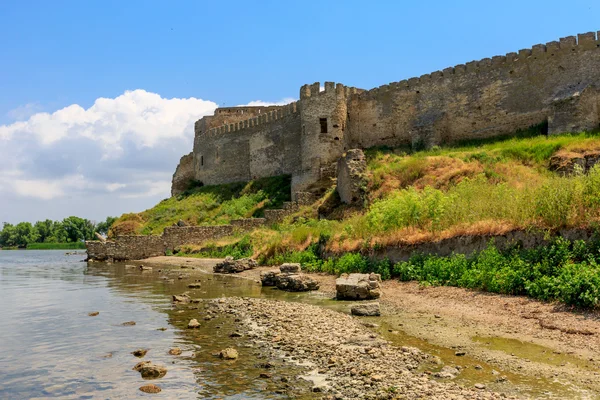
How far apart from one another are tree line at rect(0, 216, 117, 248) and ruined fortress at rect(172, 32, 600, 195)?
2741 inches

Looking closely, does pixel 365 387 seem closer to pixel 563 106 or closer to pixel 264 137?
pixel 563 106

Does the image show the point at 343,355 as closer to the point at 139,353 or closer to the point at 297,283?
the point at 139,353

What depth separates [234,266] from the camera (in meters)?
19.8

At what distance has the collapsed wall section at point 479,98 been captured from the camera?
76.1ft

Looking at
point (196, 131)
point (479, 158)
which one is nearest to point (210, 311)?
point (479, 158)

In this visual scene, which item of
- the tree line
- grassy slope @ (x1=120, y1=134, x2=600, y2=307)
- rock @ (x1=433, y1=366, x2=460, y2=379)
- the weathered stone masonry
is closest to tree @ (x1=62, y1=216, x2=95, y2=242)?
the tree line

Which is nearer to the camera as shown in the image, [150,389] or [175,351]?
[150,389]

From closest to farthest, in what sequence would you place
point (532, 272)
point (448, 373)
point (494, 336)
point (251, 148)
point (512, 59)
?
point (448, 373)
point (494, 336)
point (532, 272)
point (512, 59)
point (251, 148)

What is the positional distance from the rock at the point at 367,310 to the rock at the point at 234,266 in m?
10.3

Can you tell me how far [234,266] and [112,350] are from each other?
11643mm

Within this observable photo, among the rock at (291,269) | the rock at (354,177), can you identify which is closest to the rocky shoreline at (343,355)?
the rock at (291,269)

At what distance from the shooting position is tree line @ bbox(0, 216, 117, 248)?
330 ft

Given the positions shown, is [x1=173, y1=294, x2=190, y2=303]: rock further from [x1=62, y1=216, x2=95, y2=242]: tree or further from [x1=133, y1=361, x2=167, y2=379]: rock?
[x1=62, y1=216, x2=95, y2=242]: tree

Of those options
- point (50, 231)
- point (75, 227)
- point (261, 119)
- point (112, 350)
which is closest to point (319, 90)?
point (261, 119)
